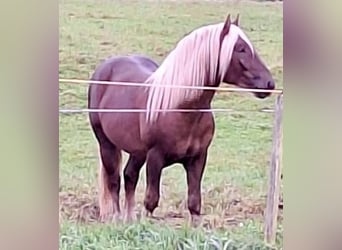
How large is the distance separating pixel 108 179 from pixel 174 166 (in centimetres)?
17

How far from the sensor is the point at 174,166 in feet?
4.63

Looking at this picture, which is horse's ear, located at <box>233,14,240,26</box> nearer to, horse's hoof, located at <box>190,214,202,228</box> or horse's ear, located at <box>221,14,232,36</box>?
horse's ear, located at <box>221,14,232,36</box>

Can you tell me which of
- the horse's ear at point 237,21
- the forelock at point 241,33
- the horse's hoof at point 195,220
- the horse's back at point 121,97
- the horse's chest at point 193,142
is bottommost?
the horse's hoof at point 195,220

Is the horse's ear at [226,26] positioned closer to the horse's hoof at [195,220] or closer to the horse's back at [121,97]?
the horse's back at [121,97]

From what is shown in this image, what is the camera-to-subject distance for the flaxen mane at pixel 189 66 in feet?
4.61

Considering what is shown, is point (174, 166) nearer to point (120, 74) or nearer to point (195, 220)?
point (195, 220)

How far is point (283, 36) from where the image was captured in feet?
4.77

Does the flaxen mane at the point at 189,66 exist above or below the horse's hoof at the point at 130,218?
above

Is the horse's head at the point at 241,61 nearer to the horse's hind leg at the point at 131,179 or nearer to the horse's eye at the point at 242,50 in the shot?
the horse's eye at the point at 242,50

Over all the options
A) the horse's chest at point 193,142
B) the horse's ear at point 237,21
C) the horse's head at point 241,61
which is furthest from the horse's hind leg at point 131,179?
the horse's ear at point 237,21

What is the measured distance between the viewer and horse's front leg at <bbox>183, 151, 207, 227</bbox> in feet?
4.64
